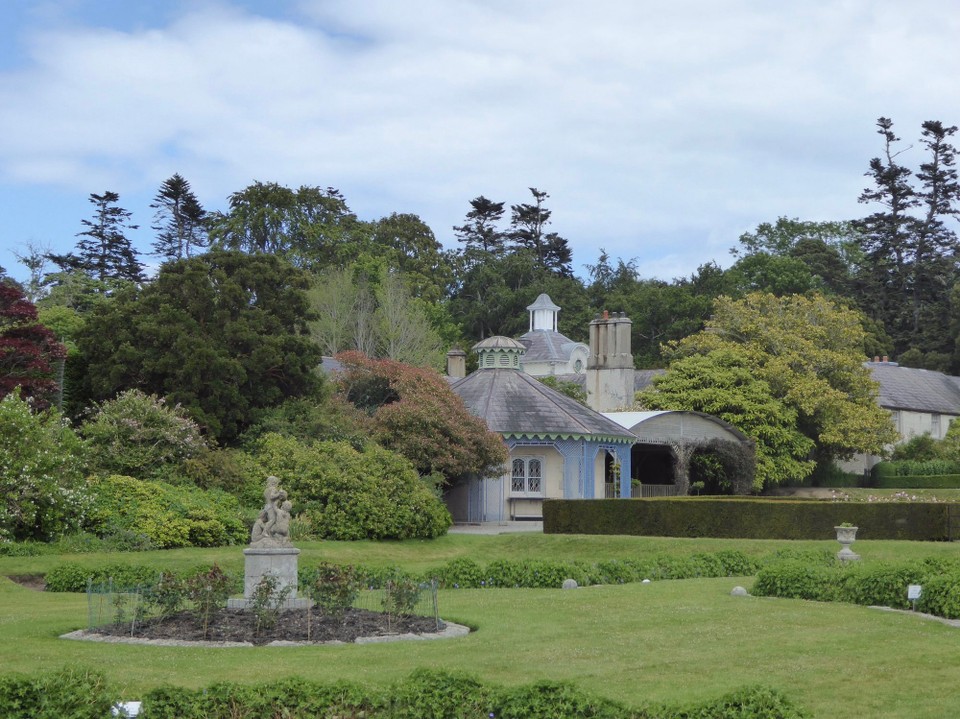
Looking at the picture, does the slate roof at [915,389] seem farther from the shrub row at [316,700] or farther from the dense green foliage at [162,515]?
the shrub row at [316,700]

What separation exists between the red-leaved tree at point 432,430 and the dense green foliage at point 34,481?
9.75 metres

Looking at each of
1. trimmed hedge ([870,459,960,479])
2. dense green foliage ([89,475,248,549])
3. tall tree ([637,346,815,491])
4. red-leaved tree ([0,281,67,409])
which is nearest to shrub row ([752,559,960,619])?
dense green foliage ([89,475,248,549])

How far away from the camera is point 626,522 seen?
30891mm

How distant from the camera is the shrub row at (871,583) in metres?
16.2

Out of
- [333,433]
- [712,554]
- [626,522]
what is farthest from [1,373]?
[712,554]

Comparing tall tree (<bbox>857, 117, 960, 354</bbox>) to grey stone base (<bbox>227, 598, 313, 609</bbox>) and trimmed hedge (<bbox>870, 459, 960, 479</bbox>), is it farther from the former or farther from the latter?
grey stone base (<bbox>227, 598, 313, 609</bbox>)

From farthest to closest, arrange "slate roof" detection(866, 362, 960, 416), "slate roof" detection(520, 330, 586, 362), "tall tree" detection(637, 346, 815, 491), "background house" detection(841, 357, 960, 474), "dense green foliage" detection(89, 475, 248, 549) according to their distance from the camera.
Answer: "slate roof" detection(520, 330, 586, 362) < "slate roof" detection(866, 362, 960, 416) < "background house" detection(841, 357, 960, 474) < "tall tree" detection(637, 346, 815, 491) < "dense green foliage" detection(89, 475, 248, 549)

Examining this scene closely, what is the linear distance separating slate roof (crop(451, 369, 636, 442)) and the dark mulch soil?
71.1 feet

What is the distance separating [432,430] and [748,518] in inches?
359

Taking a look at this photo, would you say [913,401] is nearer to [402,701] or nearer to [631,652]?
[631,652]

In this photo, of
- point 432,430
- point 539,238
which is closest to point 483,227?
point 539,238

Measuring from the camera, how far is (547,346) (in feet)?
236

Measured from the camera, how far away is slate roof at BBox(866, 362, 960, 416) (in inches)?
2454

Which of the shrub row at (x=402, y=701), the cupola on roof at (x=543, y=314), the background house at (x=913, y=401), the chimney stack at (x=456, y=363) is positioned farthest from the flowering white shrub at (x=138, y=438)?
the cupola on roof at (x=543, y=314)
